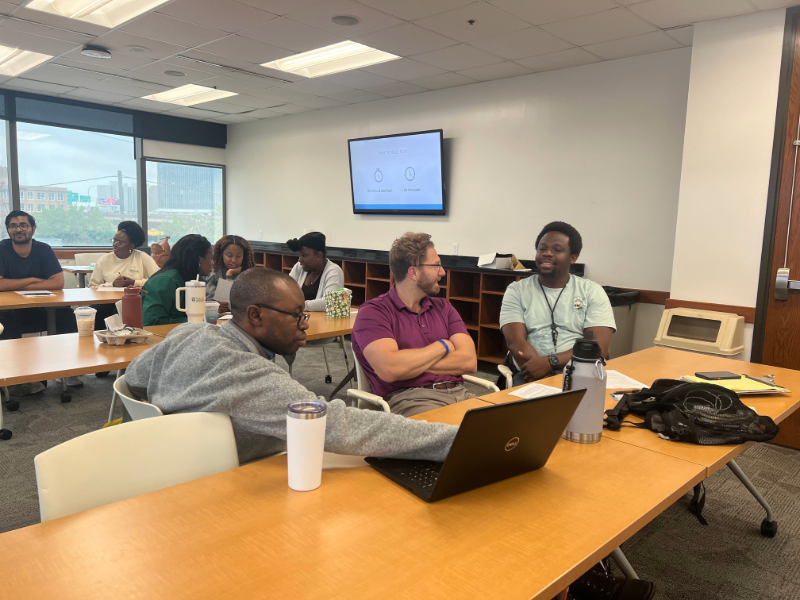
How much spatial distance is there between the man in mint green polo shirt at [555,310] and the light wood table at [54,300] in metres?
2.96

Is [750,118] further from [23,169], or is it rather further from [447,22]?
[23,169]

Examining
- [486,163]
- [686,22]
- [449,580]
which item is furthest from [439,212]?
[449,580]

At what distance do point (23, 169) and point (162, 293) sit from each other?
5.35m

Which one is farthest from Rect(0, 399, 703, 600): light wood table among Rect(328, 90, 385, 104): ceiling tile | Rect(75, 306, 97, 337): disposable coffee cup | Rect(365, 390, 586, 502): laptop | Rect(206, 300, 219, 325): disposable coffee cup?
Rect(328, 90, 385, 104): ceiling tile

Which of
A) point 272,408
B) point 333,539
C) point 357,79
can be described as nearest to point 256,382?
point 272,408

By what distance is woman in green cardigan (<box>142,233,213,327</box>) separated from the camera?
134 inches

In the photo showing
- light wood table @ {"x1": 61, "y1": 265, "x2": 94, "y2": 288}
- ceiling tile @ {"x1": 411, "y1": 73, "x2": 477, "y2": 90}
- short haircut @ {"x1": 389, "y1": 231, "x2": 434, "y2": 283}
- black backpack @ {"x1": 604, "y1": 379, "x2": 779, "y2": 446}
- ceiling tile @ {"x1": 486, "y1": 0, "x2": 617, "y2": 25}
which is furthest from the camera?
light wood table @ {"x1": 61, "y1": 265, "x2": 94, "y2": 288}

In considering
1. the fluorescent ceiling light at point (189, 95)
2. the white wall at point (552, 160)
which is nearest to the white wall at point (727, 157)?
the white wall at point (552, 160)

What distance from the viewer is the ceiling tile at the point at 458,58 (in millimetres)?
4676

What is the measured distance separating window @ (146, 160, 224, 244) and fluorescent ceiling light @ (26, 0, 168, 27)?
4041mm

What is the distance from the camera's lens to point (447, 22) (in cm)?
406

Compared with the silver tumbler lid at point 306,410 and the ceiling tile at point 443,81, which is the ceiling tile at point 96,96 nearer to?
the ceiling tile at point 443,81

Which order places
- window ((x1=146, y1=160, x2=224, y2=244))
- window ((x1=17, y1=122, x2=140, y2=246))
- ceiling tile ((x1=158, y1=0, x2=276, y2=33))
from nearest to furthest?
ceiling tile ((x1=158, y1=0, x2=276, y2=33))
window ((x1=17, y1=122, x2=140, y2=246))
window ((x1=146, y1=160, x2=224, y2=244))

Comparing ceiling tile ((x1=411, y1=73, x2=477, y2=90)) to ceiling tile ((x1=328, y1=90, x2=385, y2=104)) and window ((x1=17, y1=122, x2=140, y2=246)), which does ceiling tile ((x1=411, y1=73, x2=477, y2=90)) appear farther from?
window ((x1=17, y1=122, x2=140, y2=246))
